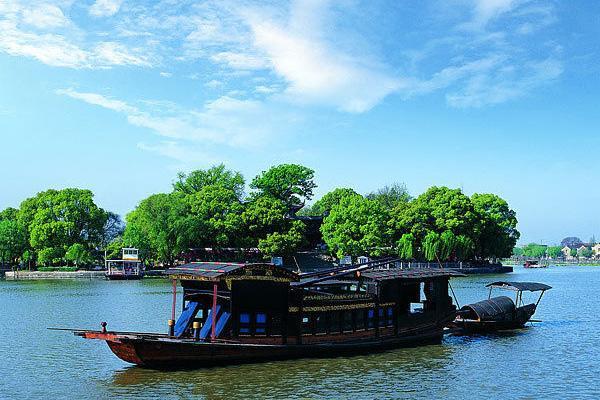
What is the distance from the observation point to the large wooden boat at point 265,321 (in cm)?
2173

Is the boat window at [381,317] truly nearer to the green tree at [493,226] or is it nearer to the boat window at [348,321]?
the boat window at [348,321]

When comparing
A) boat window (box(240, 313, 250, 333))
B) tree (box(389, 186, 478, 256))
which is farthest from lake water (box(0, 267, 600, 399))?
tree (box(389, 186, 478, 256))

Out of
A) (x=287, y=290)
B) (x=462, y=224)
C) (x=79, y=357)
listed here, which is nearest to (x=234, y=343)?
(x=287, y=290)

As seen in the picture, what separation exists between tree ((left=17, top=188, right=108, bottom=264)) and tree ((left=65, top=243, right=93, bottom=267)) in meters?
2.41

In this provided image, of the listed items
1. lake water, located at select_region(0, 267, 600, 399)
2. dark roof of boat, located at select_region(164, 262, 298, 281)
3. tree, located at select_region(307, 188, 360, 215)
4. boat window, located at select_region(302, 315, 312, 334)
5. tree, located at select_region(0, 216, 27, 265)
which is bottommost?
lake water, located at select_region(0, 267, 600, 399)

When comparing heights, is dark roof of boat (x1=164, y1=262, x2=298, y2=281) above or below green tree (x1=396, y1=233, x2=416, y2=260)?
below

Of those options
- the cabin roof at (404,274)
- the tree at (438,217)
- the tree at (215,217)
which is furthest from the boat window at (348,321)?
the tree at (438,217)

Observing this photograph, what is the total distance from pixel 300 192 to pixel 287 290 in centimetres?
8195

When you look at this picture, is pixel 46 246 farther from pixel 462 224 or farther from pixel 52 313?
pixel 462 224

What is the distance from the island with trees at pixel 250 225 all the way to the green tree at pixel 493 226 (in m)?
0.30

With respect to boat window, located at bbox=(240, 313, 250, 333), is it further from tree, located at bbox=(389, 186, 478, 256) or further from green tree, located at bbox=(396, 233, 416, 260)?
tree, located at bbox=(389, 186, 478, 256)

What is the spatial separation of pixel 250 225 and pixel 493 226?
144ft

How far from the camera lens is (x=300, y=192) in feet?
346

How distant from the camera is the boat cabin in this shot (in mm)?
22891
